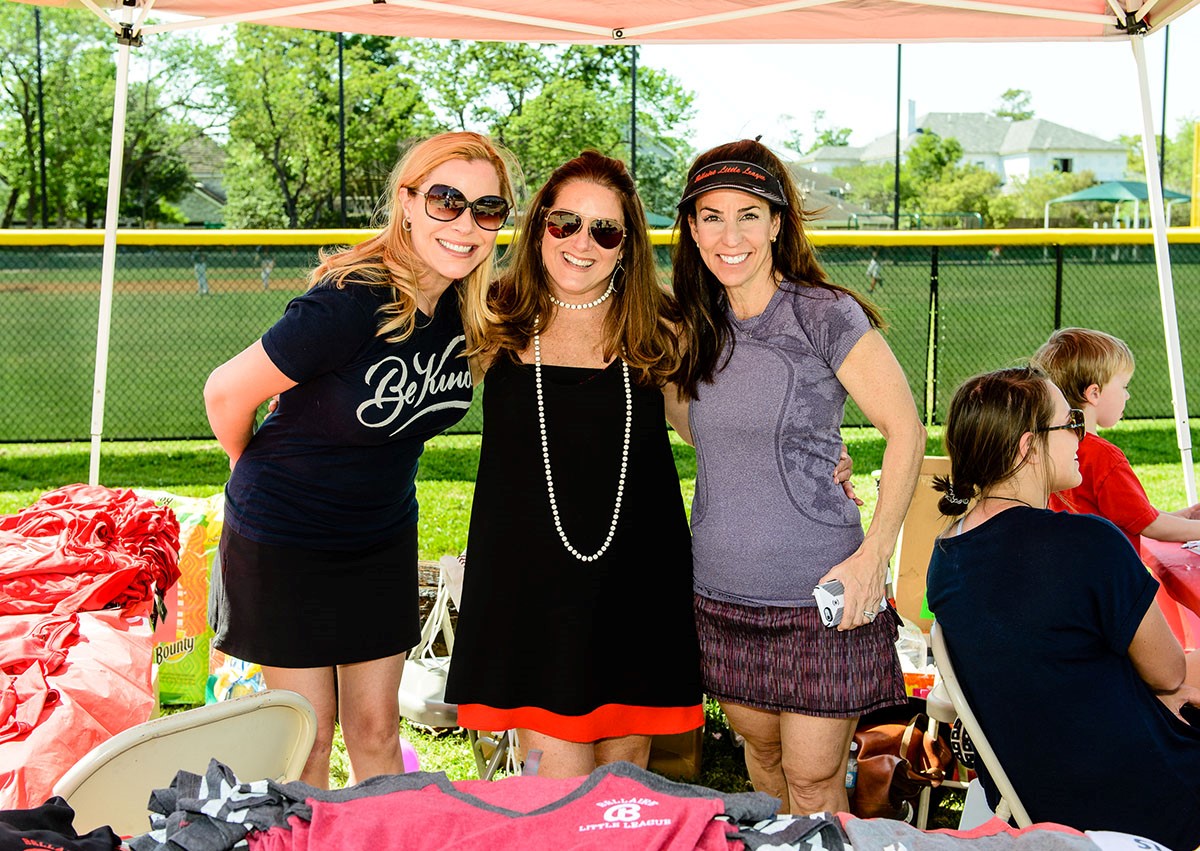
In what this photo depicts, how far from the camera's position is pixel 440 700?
12.4ft

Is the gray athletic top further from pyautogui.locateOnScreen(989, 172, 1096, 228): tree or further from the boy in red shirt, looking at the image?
pyautogui.locateOnScreen(989, 172, 1096, 228): tree

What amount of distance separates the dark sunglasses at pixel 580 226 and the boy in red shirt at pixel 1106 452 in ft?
5.67

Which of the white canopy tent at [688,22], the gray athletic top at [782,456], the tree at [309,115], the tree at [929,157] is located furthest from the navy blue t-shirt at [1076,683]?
the tree at [929,157]

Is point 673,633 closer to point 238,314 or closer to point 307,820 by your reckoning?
point 307,820

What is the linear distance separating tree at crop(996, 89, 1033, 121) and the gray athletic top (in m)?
79.0

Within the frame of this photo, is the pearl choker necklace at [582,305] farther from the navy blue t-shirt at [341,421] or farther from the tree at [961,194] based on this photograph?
the tree at [961,194]

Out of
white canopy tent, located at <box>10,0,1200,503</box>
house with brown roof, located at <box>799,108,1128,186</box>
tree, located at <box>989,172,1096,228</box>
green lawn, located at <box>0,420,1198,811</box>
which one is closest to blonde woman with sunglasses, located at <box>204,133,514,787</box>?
white canopy tent, located at <box>10,0,1200,503</box>

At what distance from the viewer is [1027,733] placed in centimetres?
238

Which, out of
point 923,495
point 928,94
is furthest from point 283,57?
point 923,495

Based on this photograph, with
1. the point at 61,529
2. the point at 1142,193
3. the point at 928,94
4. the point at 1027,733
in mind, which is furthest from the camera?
the point at 928,94

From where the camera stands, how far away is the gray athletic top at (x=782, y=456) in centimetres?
251

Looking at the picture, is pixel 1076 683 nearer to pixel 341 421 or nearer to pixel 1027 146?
pixel 341 421

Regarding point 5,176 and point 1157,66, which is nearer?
point 1157,66

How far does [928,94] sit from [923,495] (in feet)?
147
